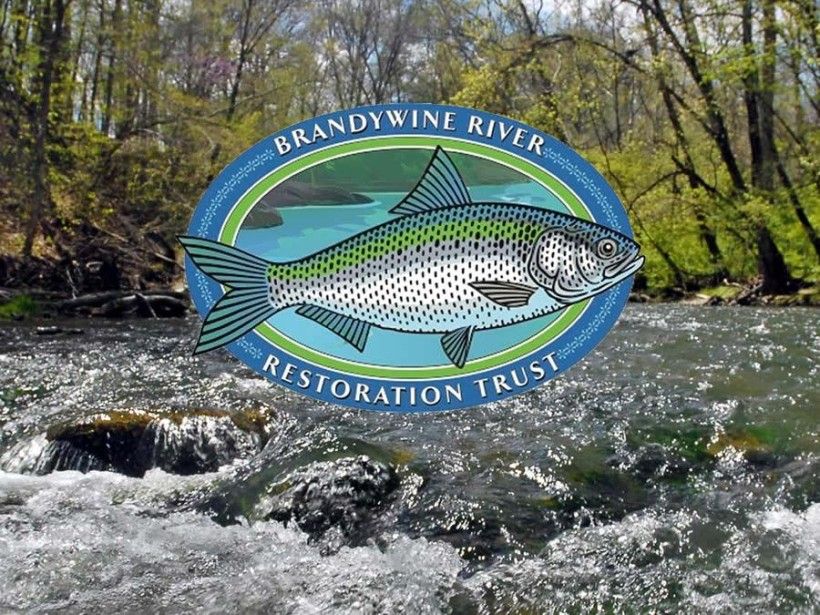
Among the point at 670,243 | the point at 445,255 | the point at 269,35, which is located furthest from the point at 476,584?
the point at 269,35

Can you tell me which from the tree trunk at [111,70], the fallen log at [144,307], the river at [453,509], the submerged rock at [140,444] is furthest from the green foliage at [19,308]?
the submerged rock at [140,444]

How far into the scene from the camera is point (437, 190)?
2342 millimetres

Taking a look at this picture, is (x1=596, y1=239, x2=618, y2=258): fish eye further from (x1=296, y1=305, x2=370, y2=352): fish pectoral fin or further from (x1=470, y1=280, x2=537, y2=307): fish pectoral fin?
(x1=296, y1=305, x2=370, y2=352): fish pectoral fin

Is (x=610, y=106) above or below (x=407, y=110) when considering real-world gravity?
above

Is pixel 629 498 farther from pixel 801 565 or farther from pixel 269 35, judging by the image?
pixel 269 35

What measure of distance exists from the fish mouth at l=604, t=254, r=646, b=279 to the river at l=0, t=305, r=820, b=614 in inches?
64.5

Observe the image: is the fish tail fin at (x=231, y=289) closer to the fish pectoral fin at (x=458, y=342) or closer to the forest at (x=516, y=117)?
the fish pectoral fin at (x=458, y=342)

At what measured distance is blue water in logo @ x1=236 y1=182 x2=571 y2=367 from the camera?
2.39 m

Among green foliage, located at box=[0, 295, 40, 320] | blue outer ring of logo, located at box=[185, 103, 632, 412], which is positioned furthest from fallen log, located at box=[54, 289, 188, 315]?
blue outer ring of logo, located at box=[185, 103, 632, 412]

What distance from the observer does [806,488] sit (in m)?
4.52

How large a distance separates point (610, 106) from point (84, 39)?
10.9 metres

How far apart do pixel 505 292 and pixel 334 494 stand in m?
2.26

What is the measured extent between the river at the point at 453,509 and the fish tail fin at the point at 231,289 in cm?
148

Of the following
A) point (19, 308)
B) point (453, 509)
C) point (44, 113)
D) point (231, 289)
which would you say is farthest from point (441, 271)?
point (44, 113)
